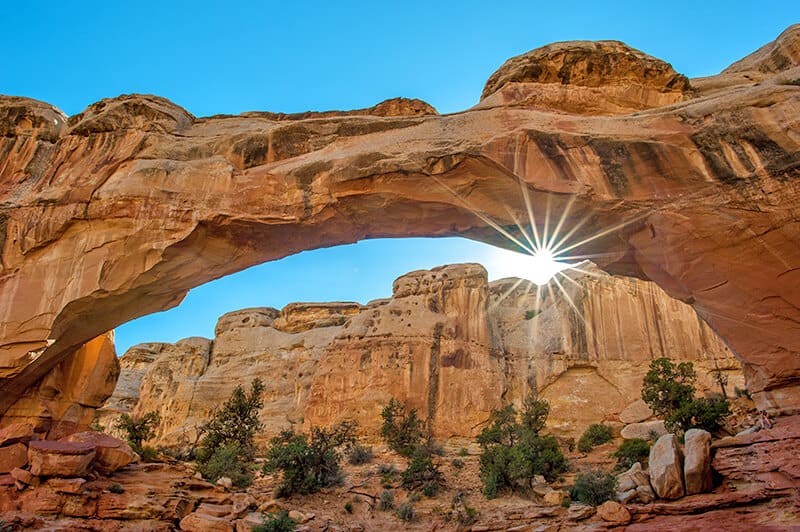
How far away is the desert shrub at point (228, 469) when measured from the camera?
57.5ft

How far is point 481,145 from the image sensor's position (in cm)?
1125

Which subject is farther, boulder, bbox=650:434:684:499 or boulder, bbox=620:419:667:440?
boulder, bbox=620:419:667:440

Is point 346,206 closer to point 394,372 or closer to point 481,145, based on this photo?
point 481,145

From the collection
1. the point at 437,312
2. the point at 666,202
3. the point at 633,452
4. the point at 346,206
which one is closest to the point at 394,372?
the point at 437,312

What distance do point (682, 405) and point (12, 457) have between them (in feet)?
62.1

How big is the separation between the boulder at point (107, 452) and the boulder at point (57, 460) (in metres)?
0.71

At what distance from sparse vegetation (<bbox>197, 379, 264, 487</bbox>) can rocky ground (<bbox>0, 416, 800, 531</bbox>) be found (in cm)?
309

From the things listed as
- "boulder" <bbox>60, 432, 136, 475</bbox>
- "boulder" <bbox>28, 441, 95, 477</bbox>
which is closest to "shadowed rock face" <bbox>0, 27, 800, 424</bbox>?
"boulder" <bbox>28, 441, 95, 477</bbox>

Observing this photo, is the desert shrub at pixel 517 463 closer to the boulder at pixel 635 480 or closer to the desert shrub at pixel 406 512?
the desert shrub at pixel 406 512

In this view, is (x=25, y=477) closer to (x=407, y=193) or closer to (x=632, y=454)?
(x=407, y=193)

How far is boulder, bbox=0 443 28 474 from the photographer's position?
11.3 meters

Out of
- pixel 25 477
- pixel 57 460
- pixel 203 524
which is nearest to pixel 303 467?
pixel 203 524

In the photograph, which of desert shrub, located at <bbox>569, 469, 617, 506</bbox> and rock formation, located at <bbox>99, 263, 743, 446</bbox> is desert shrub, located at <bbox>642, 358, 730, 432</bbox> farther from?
rock formation, located at <bbox>99, 263, 743, 446</bbox>

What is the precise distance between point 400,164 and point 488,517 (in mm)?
9297
